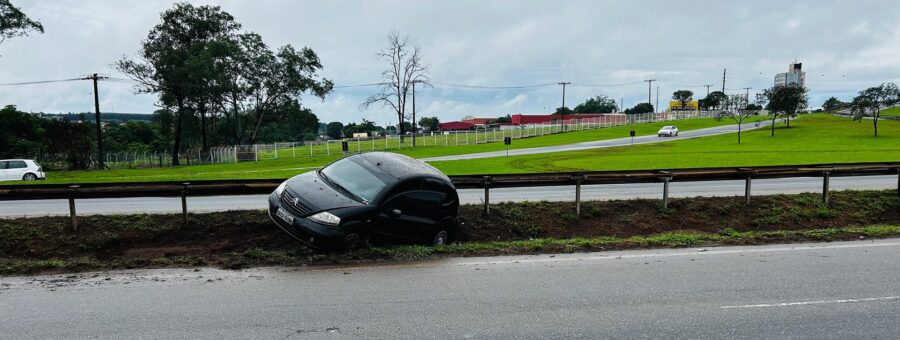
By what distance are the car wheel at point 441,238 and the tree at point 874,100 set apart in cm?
5844

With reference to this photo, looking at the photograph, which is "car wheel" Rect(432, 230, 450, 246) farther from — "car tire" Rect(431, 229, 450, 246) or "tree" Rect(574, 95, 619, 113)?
"tree" Rect(574, 95, 619, 113)

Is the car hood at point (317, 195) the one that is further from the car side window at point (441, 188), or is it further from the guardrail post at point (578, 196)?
the guardrail post at point (578, 196)

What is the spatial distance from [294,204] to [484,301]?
3282mm

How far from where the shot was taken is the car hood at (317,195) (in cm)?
702

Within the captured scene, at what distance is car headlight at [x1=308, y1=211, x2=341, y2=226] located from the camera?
6816 mm

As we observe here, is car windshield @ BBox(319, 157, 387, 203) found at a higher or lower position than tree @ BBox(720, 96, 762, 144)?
lower

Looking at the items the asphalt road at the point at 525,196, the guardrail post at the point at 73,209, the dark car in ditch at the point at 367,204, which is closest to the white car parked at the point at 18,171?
the asphalt road at the point at 525,196

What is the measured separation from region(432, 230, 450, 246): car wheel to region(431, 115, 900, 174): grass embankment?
45.9ft

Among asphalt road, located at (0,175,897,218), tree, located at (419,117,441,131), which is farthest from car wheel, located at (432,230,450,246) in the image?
tree, located at (419,117,441,131)

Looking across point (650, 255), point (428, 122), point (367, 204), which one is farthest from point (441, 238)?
point (428, 122)

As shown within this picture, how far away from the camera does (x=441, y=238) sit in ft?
26.3

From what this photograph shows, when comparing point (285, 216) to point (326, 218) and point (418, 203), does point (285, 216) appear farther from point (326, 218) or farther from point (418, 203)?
point (418, 203)

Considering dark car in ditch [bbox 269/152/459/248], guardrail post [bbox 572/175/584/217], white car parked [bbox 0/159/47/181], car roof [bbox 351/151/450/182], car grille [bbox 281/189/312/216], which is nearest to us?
dark car in ditch [bbox 269/152/459/248]

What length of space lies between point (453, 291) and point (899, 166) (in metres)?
12.6
